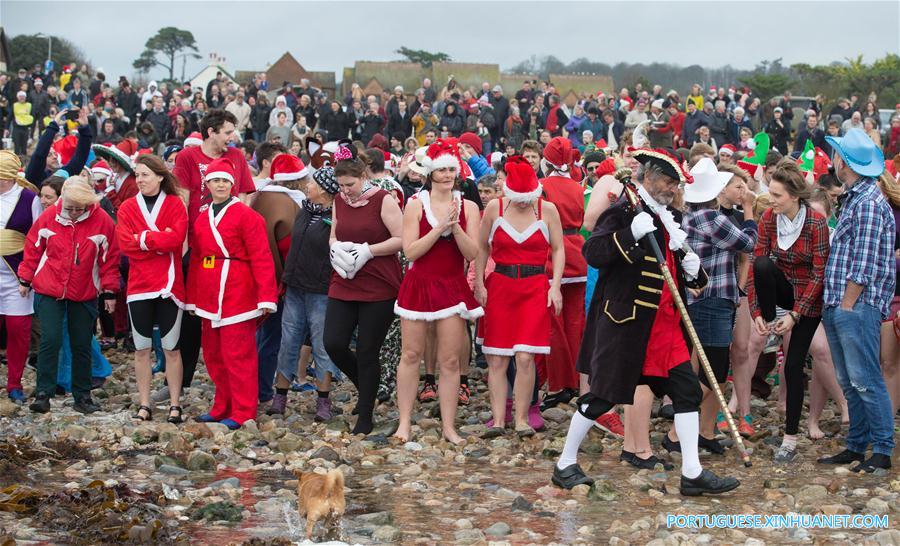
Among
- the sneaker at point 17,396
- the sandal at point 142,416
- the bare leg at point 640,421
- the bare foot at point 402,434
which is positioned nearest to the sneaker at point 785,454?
the bare leg at point 640,421

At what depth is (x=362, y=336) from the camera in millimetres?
8539

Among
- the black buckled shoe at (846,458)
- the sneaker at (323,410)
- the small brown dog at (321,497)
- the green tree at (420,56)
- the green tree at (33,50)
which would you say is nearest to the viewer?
the small brown dog at (321,497)

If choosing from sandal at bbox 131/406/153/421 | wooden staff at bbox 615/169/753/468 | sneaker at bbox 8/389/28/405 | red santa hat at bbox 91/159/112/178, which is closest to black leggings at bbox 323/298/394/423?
sandal at bbox 131/406/153/421

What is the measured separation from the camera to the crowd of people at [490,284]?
274 inches

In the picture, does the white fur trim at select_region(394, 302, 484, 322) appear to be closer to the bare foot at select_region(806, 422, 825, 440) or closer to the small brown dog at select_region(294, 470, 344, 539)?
the small brown dog at select_region(294, 470, 344, 539)

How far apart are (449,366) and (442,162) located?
1466 millimetres

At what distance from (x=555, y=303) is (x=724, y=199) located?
144 cm

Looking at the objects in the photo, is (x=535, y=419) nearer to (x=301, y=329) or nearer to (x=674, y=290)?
(x=301, y=329)

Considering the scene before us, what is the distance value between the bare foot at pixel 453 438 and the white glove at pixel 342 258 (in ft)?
4.46

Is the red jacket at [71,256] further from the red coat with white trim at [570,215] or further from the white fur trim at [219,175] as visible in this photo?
the red coat with white trim at [570,215]

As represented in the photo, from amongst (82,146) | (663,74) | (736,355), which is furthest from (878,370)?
(663,74)

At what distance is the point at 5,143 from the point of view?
2805 cm

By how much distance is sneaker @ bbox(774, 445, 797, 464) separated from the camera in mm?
7787

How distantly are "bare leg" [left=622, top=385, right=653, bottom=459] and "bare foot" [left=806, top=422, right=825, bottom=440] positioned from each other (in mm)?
1544
